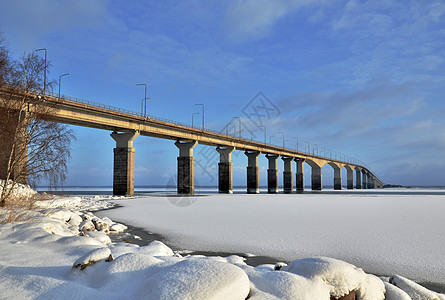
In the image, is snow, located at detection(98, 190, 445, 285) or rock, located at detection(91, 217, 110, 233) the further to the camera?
rock, located at detection(91, 217, 110, 233)

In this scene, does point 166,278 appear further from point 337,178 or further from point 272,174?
point 337,178

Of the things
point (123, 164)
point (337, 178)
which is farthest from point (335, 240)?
point (337, 178)

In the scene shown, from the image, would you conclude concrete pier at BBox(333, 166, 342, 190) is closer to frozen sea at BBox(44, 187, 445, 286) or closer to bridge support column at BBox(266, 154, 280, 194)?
bridge support column at BBox(266, 154, 280, 194)

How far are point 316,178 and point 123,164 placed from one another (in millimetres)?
88169

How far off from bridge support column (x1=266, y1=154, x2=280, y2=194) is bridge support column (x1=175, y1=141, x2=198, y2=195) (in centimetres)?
3568

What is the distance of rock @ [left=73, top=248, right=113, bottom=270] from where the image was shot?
205 inches

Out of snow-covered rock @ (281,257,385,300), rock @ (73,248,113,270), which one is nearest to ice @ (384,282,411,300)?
snow-covered rock @ (281,257,385,300)

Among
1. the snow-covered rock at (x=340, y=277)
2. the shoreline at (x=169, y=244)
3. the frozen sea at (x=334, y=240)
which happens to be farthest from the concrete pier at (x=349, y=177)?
the snow-covered rock at (x=340, y=277)

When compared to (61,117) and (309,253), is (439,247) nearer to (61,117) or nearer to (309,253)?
(309,253)

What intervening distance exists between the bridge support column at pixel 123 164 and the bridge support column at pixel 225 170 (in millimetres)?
27216

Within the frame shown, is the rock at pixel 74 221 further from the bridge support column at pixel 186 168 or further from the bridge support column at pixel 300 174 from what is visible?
the bridge support column at pixel 300 174

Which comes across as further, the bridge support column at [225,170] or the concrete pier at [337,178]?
the concrete pier at [337,178]

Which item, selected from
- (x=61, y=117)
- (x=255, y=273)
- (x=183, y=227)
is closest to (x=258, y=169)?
(x=61, y=117)

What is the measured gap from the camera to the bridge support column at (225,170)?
69938 mm
